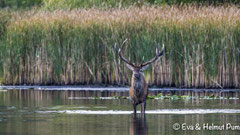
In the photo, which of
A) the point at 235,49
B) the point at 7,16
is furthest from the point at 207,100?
the point at 7,16

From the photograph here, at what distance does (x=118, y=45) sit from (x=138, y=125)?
11510mm

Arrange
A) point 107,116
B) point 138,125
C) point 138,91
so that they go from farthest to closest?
1. point 138,91
2. point 107,116
3. point 138,125

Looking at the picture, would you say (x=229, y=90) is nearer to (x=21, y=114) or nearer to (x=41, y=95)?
(x=41, y=95)

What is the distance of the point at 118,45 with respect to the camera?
24.5 meters

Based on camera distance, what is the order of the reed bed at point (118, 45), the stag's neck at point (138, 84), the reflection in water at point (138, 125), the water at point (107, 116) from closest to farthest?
the reflection in water at point (138, 125) < the water at point (107, 116) < the stag's neck at point (138, 84) < the reed bed at point (118, 45)

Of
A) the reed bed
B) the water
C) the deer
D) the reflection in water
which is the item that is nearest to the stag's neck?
the deer

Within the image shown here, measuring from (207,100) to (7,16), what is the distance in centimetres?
1231

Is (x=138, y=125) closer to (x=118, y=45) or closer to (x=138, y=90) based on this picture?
(x=138, y=90)

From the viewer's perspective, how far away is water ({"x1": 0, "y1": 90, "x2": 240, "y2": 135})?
40.9 feet

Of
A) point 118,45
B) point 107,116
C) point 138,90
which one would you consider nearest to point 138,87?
point 138,90

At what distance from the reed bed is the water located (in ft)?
8.78

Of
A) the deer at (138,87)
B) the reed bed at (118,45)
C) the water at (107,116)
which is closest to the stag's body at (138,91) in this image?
the deer at (138,87)

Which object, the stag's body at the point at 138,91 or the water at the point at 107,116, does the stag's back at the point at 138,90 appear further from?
the water at the point at 107,116

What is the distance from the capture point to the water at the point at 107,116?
1247 cm
